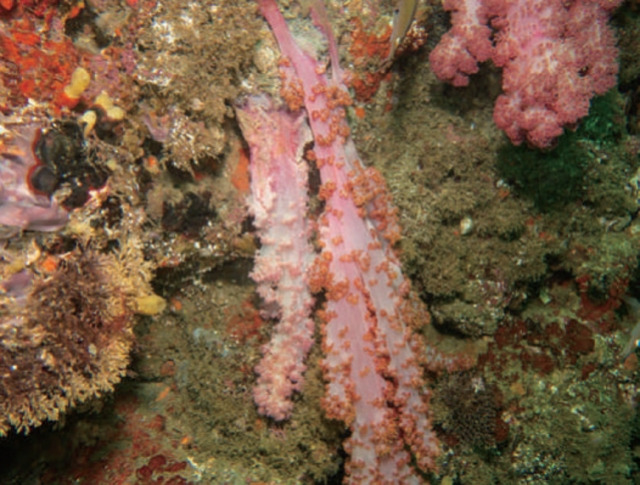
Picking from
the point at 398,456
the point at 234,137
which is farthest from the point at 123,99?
the point at 398,456

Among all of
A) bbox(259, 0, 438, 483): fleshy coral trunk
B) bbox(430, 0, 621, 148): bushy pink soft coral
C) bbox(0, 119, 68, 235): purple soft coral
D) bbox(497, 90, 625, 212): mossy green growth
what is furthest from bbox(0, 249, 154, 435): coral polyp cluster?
bbox(497, 90, 625, 212): mossy green growth

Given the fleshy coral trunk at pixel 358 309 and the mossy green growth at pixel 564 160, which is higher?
the mossy green growth at pixel 564 160

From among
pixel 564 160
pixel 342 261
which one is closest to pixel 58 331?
pixel 342 261

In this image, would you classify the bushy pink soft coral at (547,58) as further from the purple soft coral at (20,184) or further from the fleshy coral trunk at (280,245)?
the purple soft coral at (20,184)

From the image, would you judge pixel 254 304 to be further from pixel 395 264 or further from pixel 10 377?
pixel 10 377

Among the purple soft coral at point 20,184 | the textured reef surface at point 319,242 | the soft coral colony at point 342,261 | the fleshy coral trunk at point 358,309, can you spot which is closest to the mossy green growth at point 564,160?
the textured reef surface at point 319,242
